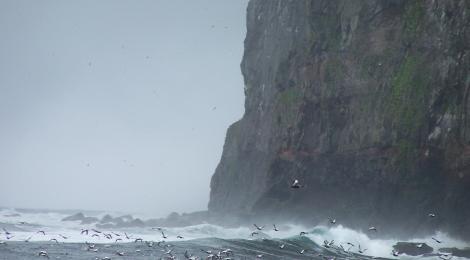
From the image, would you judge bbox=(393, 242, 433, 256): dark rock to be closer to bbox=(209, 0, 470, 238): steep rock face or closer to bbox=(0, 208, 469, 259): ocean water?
bbox=(0, 208, 469, 259): ocean water

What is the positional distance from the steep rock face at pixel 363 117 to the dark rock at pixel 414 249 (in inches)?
162

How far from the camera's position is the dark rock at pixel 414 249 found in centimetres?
4809

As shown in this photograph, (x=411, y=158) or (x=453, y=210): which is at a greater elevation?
(x=411, y=158)

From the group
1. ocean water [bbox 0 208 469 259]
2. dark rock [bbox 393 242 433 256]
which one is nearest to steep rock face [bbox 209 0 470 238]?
ocean water [bbox 0 208 469 259]

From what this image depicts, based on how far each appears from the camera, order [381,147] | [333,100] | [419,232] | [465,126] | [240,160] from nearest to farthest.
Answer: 1. [465,126]
2. [419,232]
3. [381,147]
4. [333,100]
5. [240,160]

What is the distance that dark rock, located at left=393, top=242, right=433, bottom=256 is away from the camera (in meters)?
48.1

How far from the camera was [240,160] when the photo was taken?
81.4 meters

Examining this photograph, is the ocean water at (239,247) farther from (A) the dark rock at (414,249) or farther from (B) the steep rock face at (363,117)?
(B) the steep rock face at (363,117)

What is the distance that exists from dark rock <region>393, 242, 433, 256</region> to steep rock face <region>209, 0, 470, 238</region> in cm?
412

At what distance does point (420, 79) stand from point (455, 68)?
435 cm

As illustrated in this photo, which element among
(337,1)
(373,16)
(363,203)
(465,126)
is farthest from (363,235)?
(337,1)

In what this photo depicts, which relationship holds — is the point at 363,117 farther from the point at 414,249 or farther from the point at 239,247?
the point at 239,247

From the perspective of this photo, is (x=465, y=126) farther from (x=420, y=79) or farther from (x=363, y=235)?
(x=363, y=235)

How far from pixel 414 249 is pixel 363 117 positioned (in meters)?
15.3
